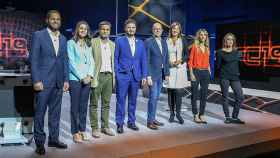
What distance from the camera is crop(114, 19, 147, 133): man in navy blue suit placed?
159 inches

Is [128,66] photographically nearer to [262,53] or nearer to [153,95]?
[153,95]

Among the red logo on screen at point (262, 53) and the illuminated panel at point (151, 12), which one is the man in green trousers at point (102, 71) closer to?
the red logo on screen at point (262, 53)

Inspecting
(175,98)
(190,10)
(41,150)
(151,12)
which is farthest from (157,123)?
(190,10)

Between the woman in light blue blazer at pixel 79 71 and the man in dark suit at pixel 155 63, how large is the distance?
91 cm

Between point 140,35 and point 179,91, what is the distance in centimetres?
359

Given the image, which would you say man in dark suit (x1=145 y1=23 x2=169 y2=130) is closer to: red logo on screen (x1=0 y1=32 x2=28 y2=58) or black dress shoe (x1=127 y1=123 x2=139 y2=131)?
black dress shoe (x1=127 y1=123 x2=139 y2=131)

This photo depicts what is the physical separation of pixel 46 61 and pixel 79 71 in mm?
442

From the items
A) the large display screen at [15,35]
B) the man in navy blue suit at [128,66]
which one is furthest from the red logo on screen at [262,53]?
the large display screen at [15,35]

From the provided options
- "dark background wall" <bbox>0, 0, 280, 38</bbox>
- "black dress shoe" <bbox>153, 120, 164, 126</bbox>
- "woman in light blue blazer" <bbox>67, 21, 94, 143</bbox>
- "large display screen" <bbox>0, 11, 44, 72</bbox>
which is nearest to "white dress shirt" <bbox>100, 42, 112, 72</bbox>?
"woman in light blue blazer" <bbox>67, 21, 94, 143</bbox>

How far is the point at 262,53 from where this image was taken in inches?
273

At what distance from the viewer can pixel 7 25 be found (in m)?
9.43

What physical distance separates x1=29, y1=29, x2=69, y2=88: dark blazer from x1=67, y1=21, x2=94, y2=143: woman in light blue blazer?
211 mm

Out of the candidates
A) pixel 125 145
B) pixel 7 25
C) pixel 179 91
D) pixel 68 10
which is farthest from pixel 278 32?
pixel 7 25

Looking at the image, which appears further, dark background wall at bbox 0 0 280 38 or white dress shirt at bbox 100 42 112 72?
dark background wall at bbox 0 0 280 38
